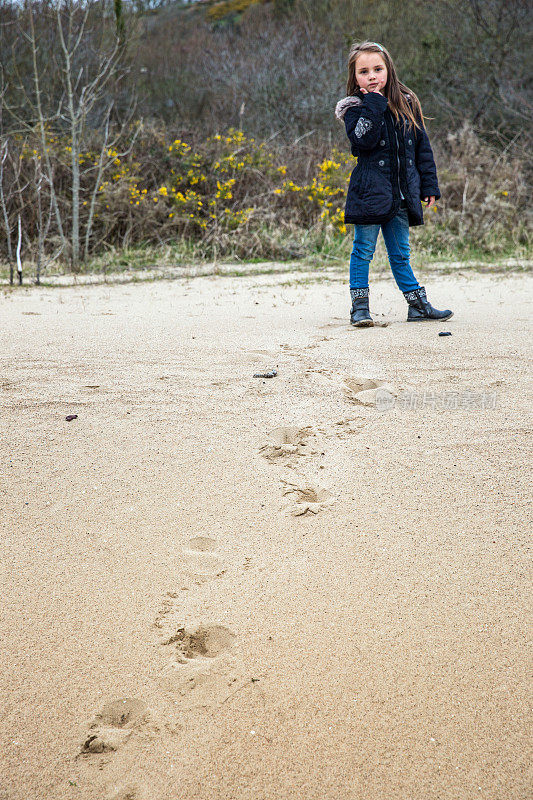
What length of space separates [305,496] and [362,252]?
2.39 meters

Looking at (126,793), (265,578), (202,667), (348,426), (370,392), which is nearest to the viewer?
(126,793)

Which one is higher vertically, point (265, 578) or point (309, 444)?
point (309, 444)

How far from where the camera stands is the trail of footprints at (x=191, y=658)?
1.29 metres

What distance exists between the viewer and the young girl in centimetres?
377

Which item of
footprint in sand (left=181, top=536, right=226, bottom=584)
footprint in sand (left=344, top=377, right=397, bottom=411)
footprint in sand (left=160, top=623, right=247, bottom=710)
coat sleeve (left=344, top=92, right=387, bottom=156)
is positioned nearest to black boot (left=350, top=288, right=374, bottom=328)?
coat sleeve (left=344, top=92, right=387, bottom=156)

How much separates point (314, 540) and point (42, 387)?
1.71 m

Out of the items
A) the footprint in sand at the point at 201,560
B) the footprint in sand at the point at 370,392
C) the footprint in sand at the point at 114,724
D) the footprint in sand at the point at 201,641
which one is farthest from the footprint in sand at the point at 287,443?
the footprint in sand at the point at 114,724

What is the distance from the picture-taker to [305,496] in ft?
6.93

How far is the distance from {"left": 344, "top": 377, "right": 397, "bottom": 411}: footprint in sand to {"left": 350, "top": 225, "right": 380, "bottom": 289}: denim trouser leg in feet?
4.09

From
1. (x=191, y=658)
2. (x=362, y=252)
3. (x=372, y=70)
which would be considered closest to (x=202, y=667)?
(x=191, y=658)

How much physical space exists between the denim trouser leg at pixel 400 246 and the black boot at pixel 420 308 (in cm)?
4

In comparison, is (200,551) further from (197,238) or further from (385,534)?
(197,238)

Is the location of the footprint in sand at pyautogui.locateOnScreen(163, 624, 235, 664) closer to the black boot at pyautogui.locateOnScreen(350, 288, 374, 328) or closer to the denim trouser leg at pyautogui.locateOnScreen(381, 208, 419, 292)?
the black boot at pyautogui.locateOnScreen(350, 288, 374, 328)

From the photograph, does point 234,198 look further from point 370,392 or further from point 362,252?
point 370,392
